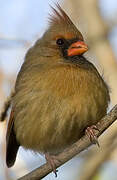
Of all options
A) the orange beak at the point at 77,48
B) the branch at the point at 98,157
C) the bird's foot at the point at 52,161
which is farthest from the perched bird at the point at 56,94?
the branch at the point at 98,157

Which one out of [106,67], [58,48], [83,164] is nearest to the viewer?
[58,48]

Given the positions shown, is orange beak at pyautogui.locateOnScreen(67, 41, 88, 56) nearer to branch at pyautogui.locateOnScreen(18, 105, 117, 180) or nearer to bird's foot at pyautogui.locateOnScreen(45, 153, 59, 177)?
branch at pyautogui.locateOnScreen(18, 105, 117, 180)

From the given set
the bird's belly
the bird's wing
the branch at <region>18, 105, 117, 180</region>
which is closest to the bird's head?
Answer: the bird's belly

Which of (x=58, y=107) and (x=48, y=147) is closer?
(x=58, y=107)

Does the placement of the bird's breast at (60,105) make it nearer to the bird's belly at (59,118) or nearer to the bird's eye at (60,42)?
the bird's belly at (59,118)

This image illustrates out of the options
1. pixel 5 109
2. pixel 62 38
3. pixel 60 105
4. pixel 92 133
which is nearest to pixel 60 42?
pixel 62 38

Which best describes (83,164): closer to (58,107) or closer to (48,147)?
(48,147)

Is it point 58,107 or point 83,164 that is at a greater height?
point 58,107

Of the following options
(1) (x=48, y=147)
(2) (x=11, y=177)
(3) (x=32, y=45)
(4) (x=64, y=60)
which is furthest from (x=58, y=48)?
(2) (x=11, y=177)
